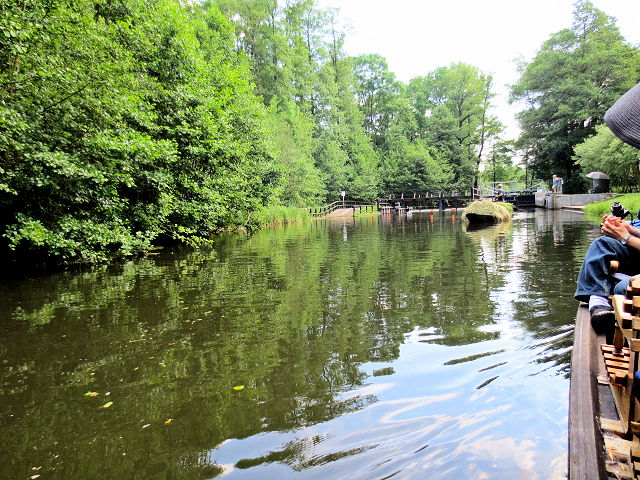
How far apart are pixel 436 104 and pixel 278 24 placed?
27440 mm

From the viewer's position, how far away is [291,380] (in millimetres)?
3867

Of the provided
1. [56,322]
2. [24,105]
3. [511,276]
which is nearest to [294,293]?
[56,322]

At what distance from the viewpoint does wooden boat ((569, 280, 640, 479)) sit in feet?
5.58

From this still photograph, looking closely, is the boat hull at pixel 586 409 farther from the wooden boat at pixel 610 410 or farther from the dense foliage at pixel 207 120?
the dense foliage at pixel 207 120

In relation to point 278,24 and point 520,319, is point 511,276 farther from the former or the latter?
point 278,24

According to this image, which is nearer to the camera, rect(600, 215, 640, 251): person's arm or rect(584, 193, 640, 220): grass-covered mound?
rect(600, 215, 640, 251): person's arm

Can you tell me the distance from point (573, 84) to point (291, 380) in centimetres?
4812

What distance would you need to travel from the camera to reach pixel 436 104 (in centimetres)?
6225

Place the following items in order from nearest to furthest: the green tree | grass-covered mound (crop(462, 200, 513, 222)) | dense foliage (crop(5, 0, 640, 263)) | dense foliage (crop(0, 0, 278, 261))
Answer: dense foliage (crop(0, 0, 278, 261)) < dense foliage (crop(5, 0, 640, 263)) < grass-covered mound (crop(462, 200, 513, 222)) < the green tree

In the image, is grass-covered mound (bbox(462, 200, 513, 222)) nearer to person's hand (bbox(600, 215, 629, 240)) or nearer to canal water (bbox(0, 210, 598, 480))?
canal water (bbox(0, 210, 598, 480))

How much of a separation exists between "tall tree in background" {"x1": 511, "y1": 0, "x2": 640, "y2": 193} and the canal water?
41.9m

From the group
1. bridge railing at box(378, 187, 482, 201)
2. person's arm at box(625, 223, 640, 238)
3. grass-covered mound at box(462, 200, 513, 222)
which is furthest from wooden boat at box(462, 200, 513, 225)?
bridge railing at box(378, 187, 482, 201)

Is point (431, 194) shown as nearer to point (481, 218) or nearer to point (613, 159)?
point (613, 159)

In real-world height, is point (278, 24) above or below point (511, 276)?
above
